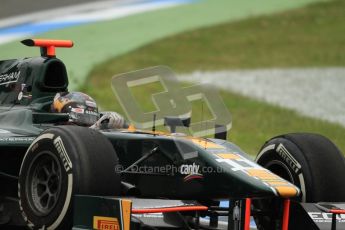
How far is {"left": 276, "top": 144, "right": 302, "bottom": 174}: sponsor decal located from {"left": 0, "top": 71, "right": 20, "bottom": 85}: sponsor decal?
10.2ft

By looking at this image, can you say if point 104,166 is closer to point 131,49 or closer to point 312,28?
point 131,49

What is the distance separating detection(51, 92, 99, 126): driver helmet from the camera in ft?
29.0

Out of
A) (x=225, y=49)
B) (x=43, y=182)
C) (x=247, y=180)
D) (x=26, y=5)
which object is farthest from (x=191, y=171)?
(x=26, y=5)

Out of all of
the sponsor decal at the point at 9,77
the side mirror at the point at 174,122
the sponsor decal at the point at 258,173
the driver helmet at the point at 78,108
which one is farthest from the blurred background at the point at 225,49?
the sponsor decal at the point at 258,173

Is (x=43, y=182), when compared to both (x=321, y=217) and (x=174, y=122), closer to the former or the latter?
(x=174, y=122)

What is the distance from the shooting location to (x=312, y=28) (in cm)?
2266

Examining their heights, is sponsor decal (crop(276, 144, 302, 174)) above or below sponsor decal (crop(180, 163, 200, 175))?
above

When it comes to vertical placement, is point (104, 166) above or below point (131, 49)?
below

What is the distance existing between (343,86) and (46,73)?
10.2 m

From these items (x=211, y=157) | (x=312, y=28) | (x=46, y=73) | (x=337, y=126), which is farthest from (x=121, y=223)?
(x=312, y=28)

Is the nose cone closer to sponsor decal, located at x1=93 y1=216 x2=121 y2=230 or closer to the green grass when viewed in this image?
sponsor decal, located at x1=93 y1=216 x2=121 y2=230

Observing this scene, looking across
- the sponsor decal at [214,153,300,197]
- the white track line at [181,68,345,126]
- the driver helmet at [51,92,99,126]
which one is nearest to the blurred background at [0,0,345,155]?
the white track line at [181,68,345,126]

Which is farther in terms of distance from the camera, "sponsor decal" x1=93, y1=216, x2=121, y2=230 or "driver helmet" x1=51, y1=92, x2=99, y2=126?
"driver helmet" x1=51, y1=92, x2=99, y2=126

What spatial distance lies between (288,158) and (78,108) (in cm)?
219
